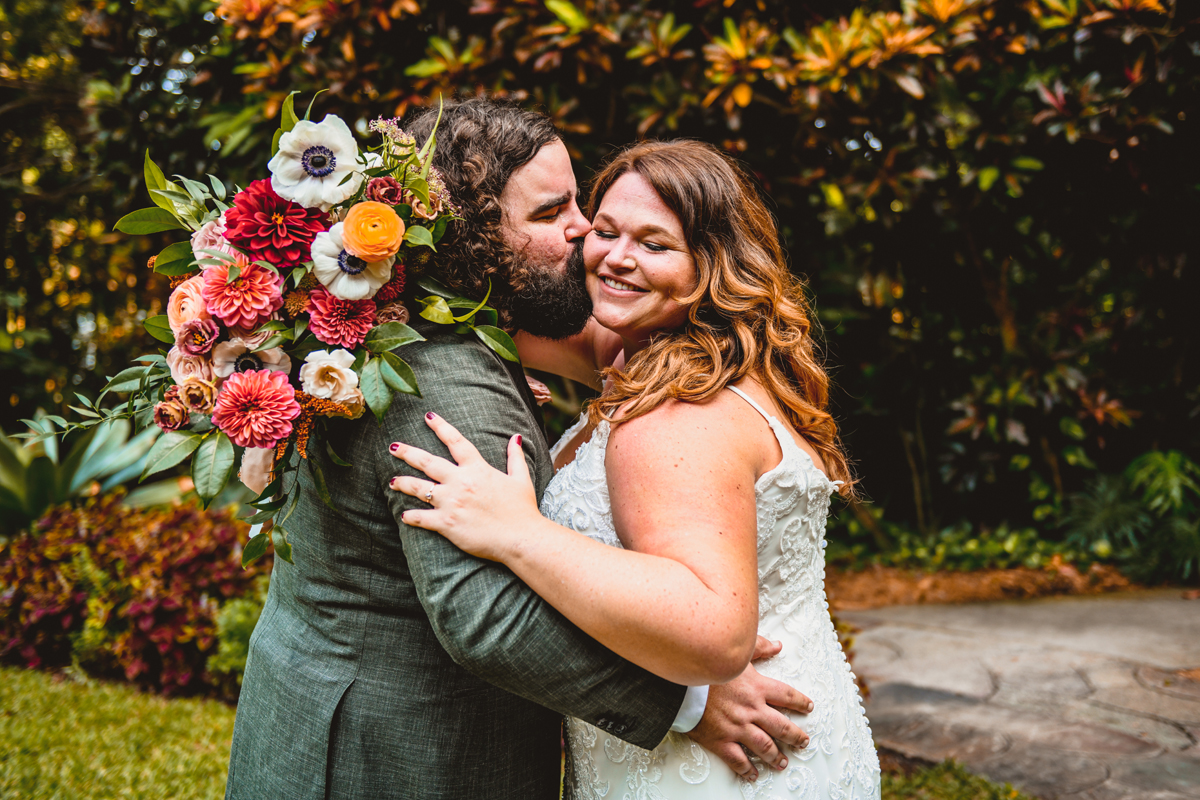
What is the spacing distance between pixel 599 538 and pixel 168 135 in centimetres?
473

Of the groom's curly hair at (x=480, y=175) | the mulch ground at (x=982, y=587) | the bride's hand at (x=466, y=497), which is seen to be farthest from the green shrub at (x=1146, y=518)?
the bride's hand at (x=466, y=497)

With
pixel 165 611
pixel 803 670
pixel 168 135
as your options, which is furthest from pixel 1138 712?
pixel 168 135

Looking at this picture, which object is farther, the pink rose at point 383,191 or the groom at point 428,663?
the pink rose at point 383,191

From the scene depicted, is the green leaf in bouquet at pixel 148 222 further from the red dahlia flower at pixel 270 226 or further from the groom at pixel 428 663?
the groom at pixel 428 663

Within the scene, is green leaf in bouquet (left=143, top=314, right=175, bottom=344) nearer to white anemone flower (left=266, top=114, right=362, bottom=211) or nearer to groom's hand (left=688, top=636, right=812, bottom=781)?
white anemone flower (left=266, top=114, right=362, bottom=211)

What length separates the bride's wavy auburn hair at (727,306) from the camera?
1801mm

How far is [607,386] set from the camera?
2246mm

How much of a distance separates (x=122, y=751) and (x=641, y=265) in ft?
11.9

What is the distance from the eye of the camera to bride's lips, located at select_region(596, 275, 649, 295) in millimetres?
1935

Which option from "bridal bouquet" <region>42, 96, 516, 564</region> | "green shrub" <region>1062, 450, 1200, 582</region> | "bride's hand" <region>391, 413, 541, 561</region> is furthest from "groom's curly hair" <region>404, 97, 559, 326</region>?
"green shrub" <region>1062, 450, 1200, 582</region>

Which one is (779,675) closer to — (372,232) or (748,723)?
(748,723)

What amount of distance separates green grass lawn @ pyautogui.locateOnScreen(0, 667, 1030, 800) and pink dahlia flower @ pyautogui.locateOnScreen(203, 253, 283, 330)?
2829mm

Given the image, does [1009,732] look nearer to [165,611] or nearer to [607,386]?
[607,386]

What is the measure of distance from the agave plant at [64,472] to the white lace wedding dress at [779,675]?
4720 mm
